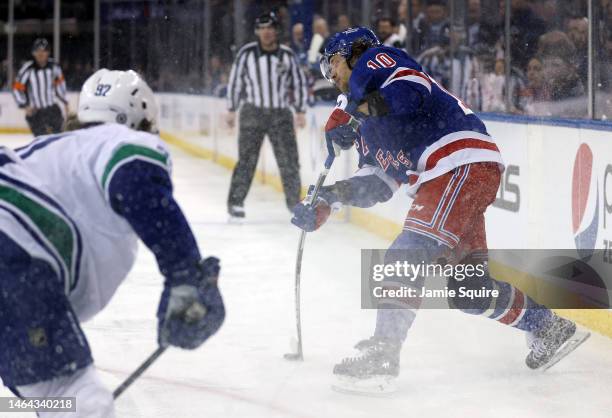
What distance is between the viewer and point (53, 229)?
184 centimetres

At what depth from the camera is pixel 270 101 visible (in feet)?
24.7

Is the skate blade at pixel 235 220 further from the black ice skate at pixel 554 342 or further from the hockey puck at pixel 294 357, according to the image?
the black ice skate at pixel 554 342

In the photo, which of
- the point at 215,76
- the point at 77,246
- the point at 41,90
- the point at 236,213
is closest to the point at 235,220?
the point at 236,213

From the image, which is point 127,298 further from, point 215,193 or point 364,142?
point 215,193

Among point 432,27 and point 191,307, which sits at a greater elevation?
point 432,27

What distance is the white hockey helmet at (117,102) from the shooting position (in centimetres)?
201

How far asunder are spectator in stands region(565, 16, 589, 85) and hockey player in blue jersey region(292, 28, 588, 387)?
125 centimetres

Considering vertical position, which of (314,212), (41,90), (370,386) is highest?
(41,90)

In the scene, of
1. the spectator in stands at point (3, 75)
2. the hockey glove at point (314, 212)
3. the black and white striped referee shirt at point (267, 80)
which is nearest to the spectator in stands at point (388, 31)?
the black and white striped referee shirt at point (267, 80)

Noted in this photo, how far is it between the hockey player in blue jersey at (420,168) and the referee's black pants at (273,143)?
395cm

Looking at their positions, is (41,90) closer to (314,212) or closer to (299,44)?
(299,44)

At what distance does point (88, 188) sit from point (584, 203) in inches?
104

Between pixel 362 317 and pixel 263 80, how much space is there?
11.0 feet

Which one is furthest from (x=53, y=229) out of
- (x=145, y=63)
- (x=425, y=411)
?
(x=145, y=63)
